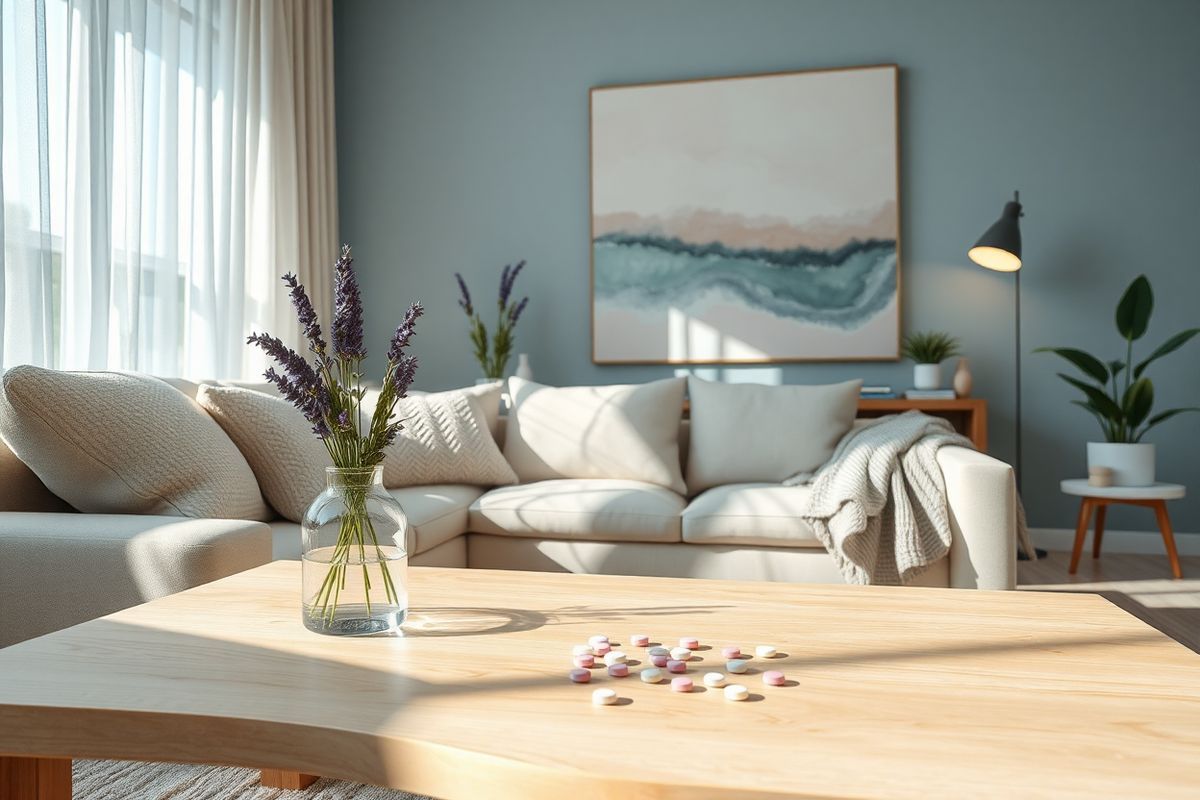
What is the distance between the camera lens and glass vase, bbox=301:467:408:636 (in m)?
1.14

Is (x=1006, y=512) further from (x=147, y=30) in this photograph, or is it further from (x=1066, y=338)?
(x=147, y=30)

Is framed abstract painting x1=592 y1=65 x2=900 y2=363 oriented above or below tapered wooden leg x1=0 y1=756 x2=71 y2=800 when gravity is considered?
above

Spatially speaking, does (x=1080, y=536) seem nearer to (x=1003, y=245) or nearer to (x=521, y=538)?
(x=1003, y=245)

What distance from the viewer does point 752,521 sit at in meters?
2.60

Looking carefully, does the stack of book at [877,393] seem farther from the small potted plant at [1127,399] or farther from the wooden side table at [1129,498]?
the wooden side table at [1129,498]

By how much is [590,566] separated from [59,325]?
183 centimetres

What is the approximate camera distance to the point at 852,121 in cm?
408

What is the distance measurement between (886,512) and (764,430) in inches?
24.5

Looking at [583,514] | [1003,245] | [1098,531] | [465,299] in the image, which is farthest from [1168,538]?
[465,299]

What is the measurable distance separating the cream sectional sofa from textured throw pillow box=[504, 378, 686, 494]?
74 mm

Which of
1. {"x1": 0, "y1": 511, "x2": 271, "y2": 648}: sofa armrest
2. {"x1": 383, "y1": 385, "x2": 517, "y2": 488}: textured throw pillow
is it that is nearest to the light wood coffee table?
{"x1": 0, "y1": 511, "x2": 271, "y2": 648}: sofa armrest

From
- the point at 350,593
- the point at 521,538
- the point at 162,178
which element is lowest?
the point at 521,538

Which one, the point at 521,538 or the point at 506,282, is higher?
the point at 506,282

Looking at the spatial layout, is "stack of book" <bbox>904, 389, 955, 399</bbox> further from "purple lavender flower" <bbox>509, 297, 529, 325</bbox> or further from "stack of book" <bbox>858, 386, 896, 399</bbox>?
"purple lavender flower" <bbox>509, 297, 529, 325</bbox>
